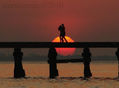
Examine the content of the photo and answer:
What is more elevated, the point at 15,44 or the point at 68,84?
the point at 15,44

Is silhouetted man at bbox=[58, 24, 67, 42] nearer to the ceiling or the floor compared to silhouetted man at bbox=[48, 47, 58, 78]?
nearer to the ceiling

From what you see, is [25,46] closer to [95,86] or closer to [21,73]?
[21,73]

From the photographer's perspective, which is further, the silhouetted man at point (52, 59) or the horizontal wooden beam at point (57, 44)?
the silhouetted man at point (52, 59)

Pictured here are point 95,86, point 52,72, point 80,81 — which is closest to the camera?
point 95,86

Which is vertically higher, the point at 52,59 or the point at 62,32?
the point at 62,32

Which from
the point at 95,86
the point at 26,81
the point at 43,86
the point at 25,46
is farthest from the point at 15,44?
the point at 95,86

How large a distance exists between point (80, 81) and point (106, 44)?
276cm

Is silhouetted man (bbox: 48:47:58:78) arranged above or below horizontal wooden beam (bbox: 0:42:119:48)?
below

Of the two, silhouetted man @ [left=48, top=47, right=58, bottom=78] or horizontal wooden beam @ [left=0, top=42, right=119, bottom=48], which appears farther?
silhouetted man @ [left=48, top=47, right=58, bottom=78]

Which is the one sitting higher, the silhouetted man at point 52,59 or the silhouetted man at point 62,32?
the silhouetted man at point 62,32

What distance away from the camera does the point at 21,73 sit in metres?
26.6

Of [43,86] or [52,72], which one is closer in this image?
[43,86]

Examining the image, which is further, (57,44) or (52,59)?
(52,59)

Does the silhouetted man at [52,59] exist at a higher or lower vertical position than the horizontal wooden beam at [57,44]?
lower
